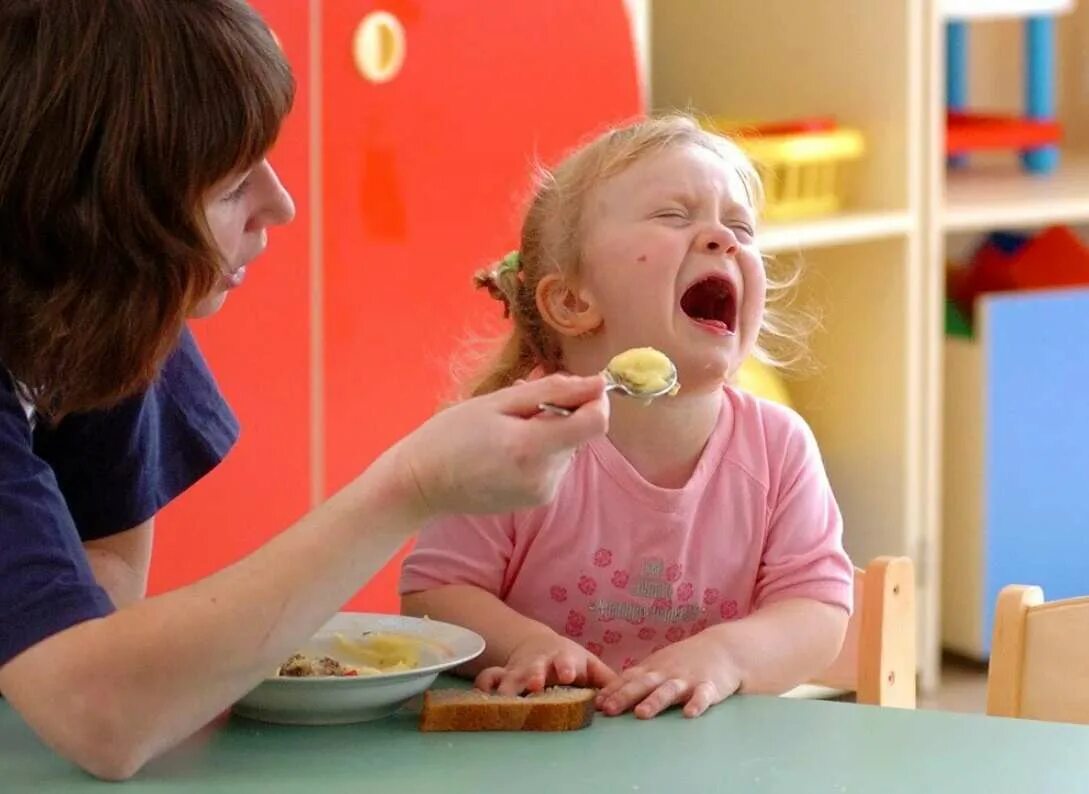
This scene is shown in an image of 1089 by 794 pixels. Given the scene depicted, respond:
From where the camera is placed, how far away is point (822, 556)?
132 cm

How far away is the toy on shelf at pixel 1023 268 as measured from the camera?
293 centimetres

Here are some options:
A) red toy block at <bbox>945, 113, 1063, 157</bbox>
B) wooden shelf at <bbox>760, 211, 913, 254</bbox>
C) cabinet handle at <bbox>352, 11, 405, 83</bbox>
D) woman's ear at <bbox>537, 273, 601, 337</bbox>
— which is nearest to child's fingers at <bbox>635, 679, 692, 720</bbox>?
woman's ear at <bbox>537, 273, 601, 337</bbox>

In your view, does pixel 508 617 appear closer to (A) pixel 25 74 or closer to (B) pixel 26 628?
(B) pixel 26 628

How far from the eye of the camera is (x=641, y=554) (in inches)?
52.5

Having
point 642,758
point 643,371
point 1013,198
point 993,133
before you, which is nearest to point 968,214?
point 1013,198

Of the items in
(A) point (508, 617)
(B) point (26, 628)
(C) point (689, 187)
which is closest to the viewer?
(B) point (26, 628)

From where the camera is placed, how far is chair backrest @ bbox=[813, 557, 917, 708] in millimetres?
1338

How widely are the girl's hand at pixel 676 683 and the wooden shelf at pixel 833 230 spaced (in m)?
1.30

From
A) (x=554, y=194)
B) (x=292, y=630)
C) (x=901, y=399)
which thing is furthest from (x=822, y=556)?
(x=901, y=399)

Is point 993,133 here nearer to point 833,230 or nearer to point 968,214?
point 968,214

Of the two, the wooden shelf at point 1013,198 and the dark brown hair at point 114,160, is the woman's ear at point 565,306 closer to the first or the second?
the dark brown hair at point 114,160

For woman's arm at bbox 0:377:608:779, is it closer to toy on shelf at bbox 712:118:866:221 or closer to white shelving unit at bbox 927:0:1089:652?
toy on shelf at bbox 712:118:866:221

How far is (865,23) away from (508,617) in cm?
160

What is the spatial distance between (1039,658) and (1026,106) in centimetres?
201
